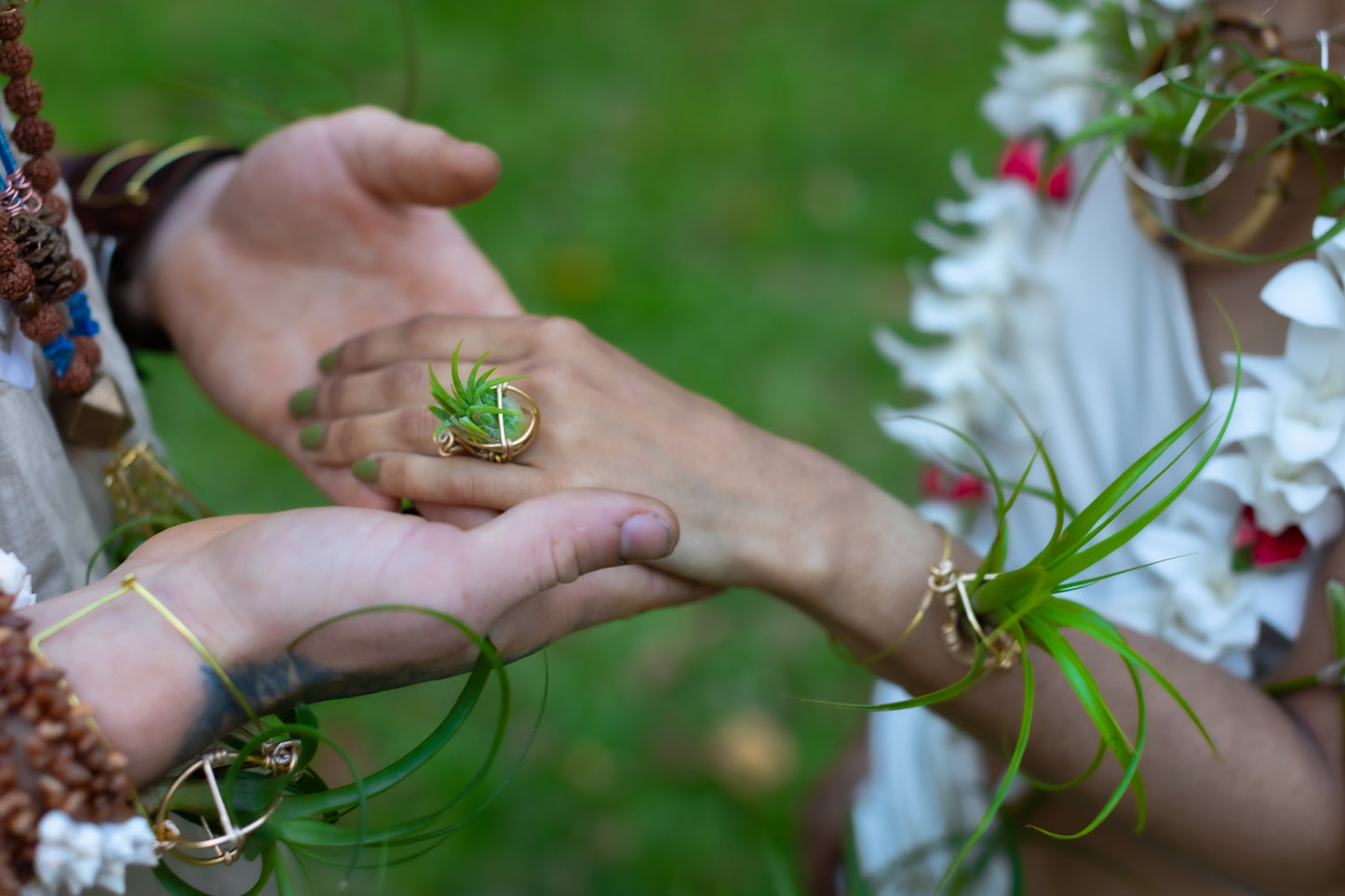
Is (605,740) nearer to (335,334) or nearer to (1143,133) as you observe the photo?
(335,334)

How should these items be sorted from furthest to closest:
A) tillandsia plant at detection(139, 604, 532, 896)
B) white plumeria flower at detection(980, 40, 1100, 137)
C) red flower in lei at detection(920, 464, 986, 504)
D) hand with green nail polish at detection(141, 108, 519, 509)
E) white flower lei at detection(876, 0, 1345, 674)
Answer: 1. red flower in lei at detection(920, 464, 986, 504)
2. white plumeria flower at detection(980, 40, 1100, 137)
3. hand with green nail polish at detection(141, 108, 519, 509)
4. white flower lei at detection(876, 0, 1345, 674)
5. tillandsia plant at detection(139, 604, 532, 896)

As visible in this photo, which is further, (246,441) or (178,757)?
(246,441)

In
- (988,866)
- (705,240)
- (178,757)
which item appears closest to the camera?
(178,757)

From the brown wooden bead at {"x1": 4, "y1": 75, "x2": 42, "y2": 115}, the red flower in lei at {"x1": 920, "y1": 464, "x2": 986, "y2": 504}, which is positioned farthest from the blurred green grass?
the brown wooden bead at {"x1": 4, "y1": 75, "x2": 42, "y2": 115}

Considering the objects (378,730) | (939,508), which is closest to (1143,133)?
(939,508)

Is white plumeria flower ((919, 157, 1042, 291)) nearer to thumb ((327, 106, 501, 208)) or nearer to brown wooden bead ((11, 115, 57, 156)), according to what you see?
thumb ((327, 106, 501, 208))

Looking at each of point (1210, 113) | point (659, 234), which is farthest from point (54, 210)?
point (659, 234)
